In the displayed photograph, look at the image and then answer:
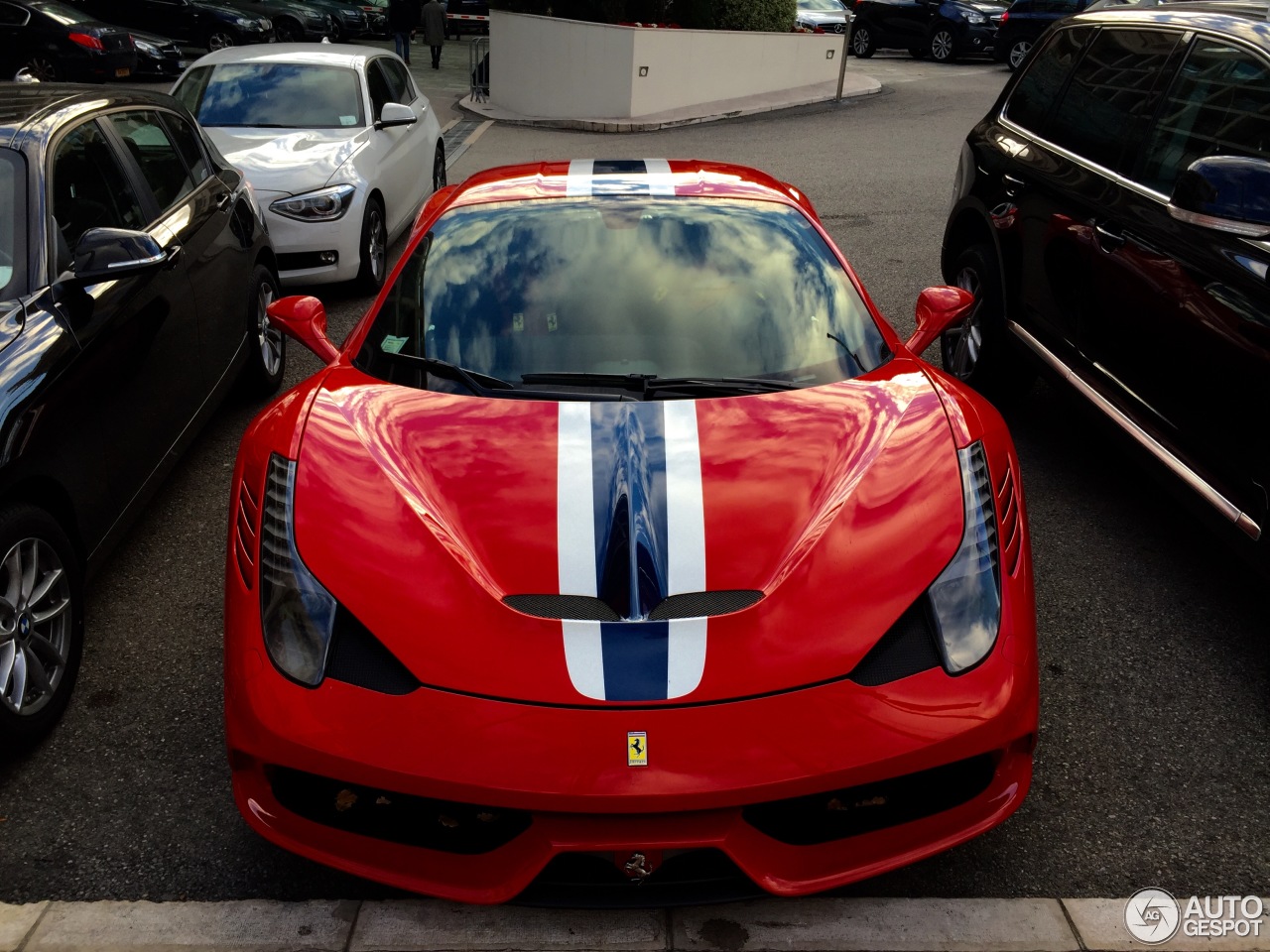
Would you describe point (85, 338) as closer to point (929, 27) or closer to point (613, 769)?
point (613, 769)

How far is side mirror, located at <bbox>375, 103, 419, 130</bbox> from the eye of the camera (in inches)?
324

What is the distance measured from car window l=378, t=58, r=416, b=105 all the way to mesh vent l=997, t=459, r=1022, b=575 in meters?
7.52

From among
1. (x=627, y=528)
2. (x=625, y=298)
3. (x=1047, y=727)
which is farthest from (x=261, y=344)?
(x=1047, y=727)

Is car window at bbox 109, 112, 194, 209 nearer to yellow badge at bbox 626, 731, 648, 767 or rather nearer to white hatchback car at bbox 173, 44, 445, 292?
white hatchback car at bbox 173, 44, 445, 292

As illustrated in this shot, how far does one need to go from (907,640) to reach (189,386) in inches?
127

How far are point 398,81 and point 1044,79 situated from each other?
5.80m

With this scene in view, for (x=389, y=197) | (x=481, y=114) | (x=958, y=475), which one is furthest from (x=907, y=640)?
(x=481, y=114)

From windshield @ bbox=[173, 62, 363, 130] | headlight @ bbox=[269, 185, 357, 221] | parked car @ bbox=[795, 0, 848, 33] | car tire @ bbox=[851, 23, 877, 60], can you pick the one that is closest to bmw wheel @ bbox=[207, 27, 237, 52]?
parked car @ bbox=[795, 0, 848, 33]

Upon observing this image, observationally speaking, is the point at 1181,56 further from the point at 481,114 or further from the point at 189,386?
the point at 481,114

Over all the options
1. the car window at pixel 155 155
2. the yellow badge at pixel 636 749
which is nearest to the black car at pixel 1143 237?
the yellow badge at pixel 636 749

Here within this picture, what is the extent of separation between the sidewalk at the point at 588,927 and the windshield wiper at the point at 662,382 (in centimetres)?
134

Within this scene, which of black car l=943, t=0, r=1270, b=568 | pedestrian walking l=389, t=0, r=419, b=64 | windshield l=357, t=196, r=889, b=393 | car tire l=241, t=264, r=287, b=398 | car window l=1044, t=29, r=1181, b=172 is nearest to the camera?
windshield l=357, t=196, r=889, b=393

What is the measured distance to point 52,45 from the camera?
57.5 feet

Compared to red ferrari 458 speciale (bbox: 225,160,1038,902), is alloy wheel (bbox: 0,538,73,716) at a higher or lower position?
lower
